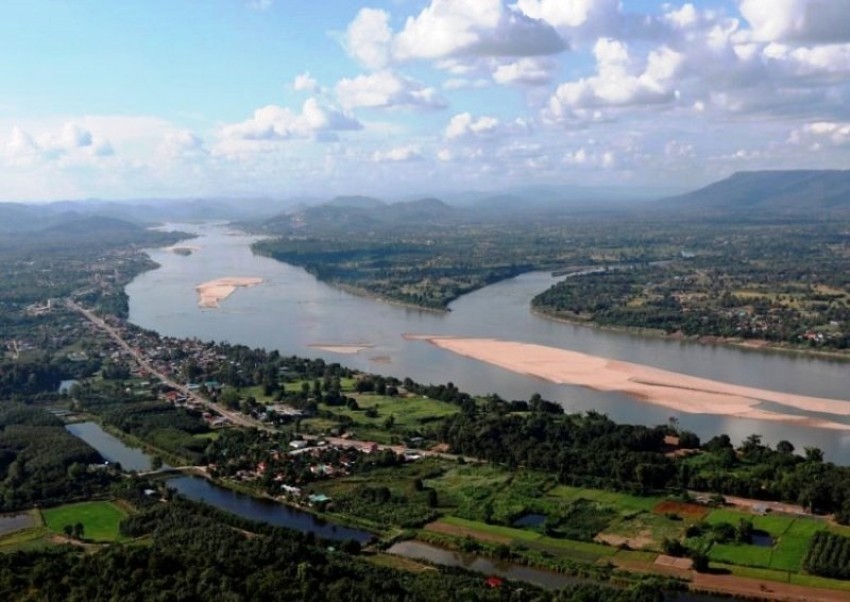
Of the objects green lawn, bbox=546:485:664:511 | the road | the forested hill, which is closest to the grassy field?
the road

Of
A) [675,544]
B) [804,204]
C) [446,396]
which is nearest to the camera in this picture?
[675,544]

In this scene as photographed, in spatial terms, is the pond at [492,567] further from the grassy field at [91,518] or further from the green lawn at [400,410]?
the green lawn at [400,410]

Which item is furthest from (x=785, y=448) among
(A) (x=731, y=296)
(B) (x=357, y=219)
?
(B) (x=357, y=219)

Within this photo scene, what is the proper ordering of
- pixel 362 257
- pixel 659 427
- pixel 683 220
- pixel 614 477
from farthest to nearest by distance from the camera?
pixel 683 220
pixel 362 257
pixel 659 427
pixel 614 477

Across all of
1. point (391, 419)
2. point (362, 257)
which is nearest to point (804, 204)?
point (362, 257)

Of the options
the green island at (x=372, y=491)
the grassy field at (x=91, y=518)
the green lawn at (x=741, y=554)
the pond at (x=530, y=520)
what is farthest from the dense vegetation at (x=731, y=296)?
the grassy field at (x=91, y=518)

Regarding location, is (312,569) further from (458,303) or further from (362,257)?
(362,257)

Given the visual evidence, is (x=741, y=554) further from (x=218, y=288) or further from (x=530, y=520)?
(x=218, y=288)
